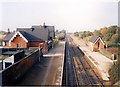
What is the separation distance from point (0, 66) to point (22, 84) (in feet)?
18.6

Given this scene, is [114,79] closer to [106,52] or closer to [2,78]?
[2,78]

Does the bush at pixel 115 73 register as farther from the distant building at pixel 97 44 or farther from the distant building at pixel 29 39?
the distant building at pixel 97 44

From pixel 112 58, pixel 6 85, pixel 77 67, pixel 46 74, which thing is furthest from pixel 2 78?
pixel 112 58

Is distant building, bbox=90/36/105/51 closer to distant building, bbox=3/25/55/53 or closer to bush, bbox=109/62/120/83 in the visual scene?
distant building, bbox=3/25/55/53

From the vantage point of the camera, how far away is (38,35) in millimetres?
36719

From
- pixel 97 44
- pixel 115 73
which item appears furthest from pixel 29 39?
pixel 115 73

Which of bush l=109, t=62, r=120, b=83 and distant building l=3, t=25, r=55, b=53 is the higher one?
distant building l=3, t=25, r=55, b=53

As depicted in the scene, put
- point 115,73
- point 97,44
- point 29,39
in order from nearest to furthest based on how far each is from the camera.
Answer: point 115,73 < point 29,39 < point 97,44

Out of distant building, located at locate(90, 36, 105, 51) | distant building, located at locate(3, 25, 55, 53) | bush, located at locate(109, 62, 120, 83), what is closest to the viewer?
bush, located at locate(109, 62, 120, 83)

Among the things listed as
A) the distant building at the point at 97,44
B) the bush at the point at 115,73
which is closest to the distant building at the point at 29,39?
the distant building at the point at 97,44

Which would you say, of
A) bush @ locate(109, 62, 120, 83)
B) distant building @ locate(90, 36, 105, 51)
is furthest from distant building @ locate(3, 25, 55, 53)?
bush @ locate(109, 62, 120, 83)

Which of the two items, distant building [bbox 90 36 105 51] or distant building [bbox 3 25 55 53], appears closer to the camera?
distant building [bbox 3 25 55 53]

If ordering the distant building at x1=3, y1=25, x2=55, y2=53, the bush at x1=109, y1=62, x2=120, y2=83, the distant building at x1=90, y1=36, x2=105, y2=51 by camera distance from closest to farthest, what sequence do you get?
the bush at x1=109, y1=62, x2=120, y2=83 → the distant building at x1=3, y1=25, x2=55, y2=53 → the distant building at x1=90, y1=36, x2=105, y2=51

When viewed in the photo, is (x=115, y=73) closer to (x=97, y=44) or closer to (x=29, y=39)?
(x=29, y=39)
